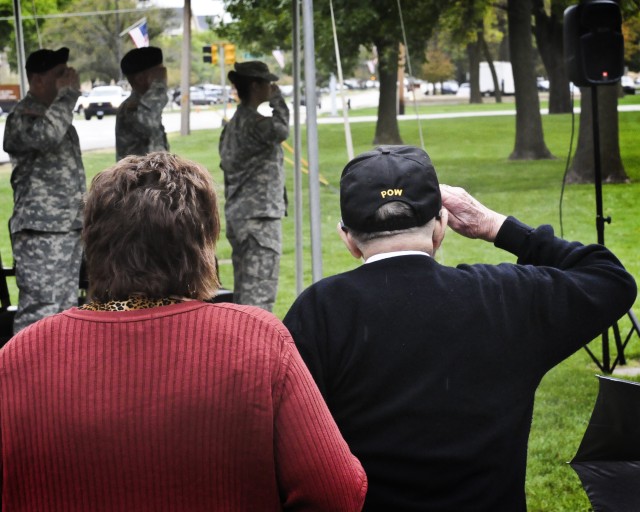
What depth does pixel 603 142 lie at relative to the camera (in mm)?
11953

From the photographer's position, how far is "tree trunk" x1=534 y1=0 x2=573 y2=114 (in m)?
23.6

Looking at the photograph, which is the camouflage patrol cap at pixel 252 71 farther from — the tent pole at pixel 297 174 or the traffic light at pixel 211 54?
the traffic light at pixel 211 54

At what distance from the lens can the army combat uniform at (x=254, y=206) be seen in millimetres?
6273

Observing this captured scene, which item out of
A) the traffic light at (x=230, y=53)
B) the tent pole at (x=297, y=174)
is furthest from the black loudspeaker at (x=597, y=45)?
the traffic light at (x=230, y=53)

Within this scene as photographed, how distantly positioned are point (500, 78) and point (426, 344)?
55500 mm

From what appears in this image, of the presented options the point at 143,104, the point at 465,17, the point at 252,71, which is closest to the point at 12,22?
the point at 465,17

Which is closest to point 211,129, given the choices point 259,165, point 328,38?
point 328,38

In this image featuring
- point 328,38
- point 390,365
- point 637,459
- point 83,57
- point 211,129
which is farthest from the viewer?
point 83,57

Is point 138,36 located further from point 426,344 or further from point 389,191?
point 426,344

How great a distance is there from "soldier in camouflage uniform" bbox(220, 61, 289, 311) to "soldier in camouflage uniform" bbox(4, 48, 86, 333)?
98 centimetres

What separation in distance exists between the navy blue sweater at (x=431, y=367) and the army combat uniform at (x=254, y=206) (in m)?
4.27

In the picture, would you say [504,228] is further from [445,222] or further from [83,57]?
[83,57]

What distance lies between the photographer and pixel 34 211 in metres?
5.75

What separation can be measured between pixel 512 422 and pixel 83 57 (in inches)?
1214
